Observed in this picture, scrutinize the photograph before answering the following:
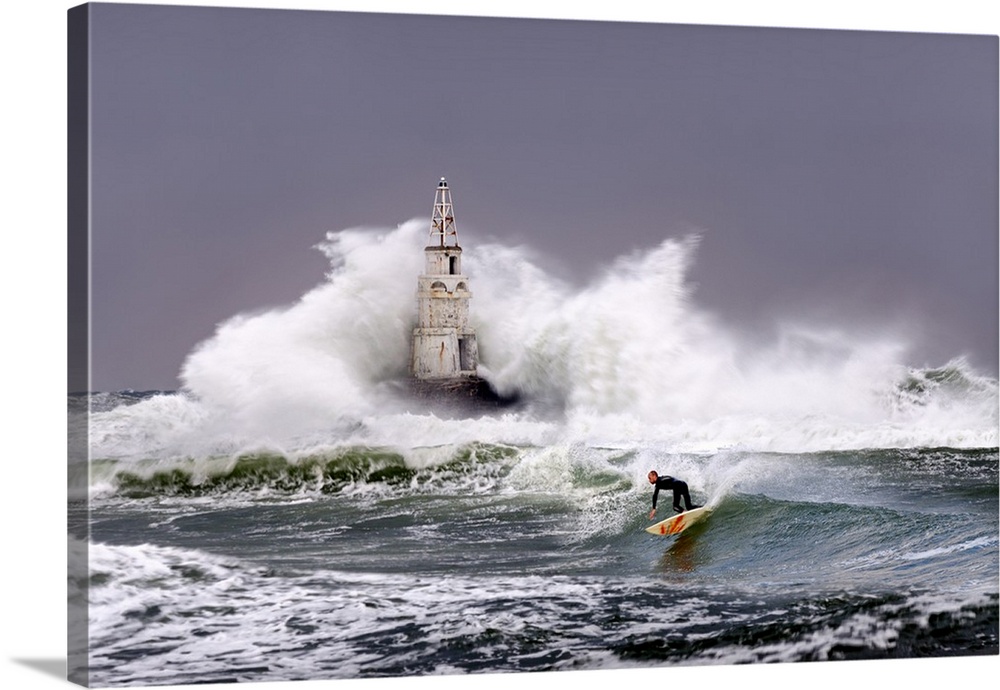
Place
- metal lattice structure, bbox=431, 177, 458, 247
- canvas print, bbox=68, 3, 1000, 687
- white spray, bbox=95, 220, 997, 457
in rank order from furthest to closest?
metal lattice structure, bbox=431, 177, 458, 247, white spray, bbox=95, 220, 997, 457, canvas print, bbox=68, 3, 1000, 687

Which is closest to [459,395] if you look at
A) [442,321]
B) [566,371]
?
[442,321]

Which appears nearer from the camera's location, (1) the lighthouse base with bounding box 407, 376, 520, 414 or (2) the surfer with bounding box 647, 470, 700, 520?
(1) the lighthouse base with bounding box 407, 376, 520, 414

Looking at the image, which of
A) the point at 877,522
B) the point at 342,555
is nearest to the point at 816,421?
the point at 877,522

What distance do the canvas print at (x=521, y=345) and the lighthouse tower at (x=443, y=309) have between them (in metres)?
0.02

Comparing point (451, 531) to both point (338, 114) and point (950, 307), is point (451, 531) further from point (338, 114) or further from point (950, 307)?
point (950, 307)

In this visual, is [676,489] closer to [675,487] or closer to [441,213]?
[675,487]

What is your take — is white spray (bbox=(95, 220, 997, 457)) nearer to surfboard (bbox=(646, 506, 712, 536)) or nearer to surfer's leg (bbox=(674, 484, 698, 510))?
surfer's leg (bbox=(674, 484, 698, 510))

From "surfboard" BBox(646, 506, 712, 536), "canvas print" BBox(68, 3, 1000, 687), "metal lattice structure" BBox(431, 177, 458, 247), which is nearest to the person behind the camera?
"canvas print" BBox(68, 3, 1000, 687)

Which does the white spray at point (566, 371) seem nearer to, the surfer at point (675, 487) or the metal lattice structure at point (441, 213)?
the metal lattice structure at point (441, 213)

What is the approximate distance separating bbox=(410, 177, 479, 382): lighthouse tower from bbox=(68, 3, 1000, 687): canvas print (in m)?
0.02

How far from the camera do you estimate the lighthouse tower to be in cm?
1416

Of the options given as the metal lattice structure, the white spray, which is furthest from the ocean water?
the metal lattice structure

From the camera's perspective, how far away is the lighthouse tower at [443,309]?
1416cm

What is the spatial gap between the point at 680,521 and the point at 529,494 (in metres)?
1.05
